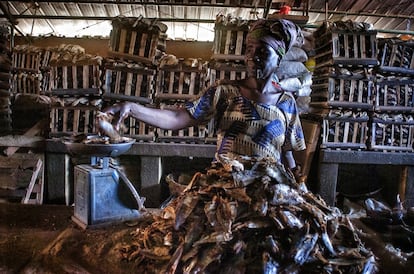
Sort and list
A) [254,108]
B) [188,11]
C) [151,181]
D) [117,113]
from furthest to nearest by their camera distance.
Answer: [188,11] → [151,181] → [254,108] → [117,113]

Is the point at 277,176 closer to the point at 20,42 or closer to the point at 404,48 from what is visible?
the point at 404,48

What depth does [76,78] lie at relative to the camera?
5.92 m

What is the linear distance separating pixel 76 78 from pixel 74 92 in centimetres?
26

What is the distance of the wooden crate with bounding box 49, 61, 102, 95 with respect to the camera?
19.3ft

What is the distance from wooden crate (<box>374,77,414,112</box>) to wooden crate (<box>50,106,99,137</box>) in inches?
208

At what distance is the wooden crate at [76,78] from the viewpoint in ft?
19.3

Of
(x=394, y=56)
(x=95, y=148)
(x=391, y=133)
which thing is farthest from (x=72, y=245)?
(x=394, y=56)

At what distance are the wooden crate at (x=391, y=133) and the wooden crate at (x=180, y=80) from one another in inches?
132

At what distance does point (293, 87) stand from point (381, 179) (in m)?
2.98

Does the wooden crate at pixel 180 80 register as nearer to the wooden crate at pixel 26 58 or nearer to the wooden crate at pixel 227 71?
the wooden crate at pixel 227 71

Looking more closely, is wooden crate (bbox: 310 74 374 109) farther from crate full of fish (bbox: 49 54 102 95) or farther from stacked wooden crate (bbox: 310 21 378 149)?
crate full of fish (bbox: 49 54 102 95)

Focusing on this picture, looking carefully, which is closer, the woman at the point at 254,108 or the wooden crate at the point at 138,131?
the woman at the point at 254,108

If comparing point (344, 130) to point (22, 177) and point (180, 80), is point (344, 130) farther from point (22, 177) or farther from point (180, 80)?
point (22, 177)

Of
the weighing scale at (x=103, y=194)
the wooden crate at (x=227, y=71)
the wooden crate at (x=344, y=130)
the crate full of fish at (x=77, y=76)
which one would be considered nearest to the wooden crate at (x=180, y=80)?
the wooden crate at (x=227, y=71)
